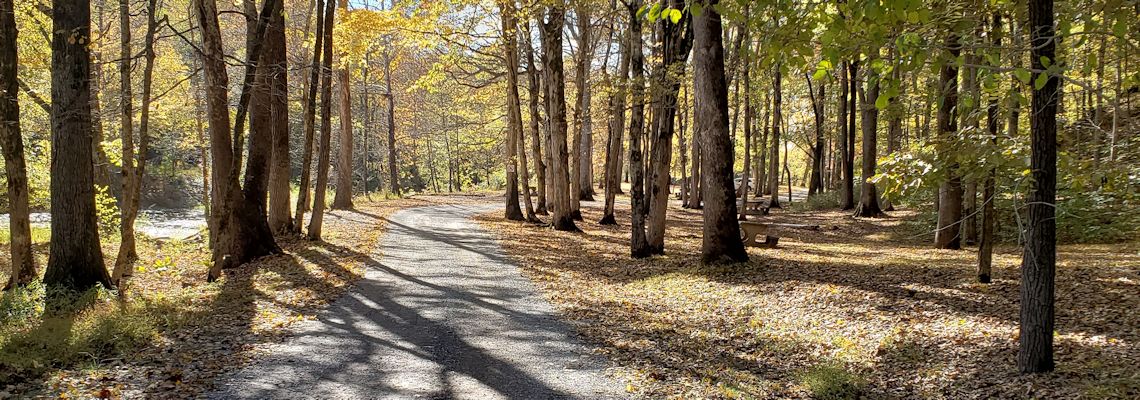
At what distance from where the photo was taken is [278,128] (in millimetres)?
13406

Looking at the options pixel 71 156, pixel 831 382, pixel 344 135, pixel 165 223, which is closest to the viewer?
pixel 831 382

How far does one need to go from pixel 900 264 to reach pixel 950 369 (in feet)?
16.2

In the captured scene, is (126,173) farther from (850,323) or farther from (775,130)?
(775,130)

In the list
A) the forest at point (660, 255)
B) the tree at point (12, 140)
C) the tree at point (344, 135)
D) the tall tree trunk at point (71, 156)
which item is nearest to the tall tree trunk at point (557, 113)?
the forest at point (660, 255)

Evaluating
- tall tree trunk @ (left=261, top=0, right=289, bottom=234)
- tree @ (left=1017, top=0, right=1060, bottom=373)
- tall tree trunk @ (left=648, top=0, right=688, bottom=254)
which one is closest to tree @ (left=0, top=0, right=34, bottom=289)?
tall tree trunk @ (left=261, top=0, right=289, bottom=234)

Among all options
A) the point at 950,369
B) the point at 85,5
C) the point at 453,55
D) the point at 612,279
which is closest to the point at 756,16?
the point at 950,369

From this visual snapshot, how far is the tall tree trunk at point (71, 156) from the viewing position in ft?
25.3

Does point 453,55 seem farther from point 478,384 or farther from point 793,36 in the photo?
point 793,36

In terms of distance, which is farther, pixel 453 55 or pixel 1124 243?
A: pixel 453 55

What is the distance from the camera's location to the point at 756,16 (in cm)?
366

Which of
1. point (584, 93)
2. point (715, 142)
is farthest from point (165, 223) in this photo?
point (715, 142)

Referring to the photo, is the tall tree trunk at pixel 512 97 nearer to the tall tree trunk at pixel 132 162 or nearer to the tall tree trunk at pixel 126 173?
the tall tree trunk at pixel 132 162

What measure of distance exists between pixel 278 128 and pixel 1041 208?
1347cm

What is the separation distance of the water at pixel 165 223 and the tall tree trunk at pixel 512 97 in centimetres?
915
